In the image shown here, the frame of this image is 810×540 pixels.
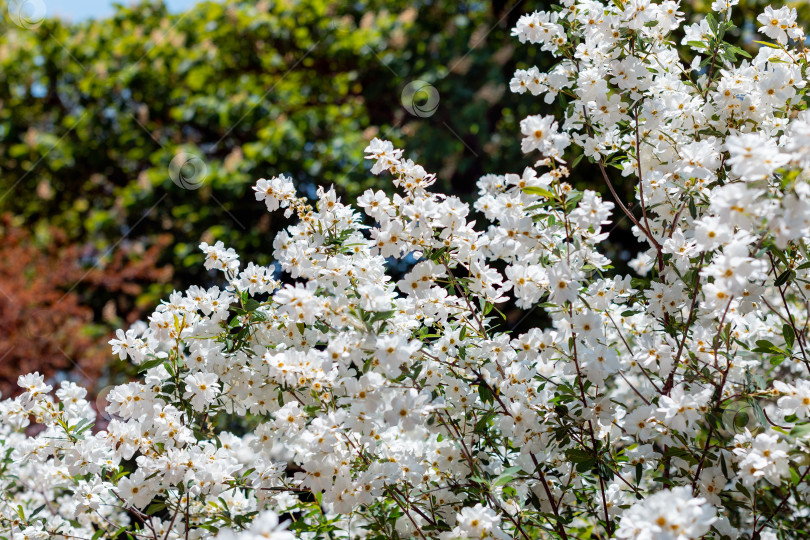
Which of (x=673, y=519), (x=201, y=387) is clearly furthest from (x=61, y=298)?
(x=673, y=519)

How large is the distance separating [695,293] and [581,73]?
0.62 m

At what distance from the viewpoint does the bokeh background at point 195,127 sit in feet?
16.4

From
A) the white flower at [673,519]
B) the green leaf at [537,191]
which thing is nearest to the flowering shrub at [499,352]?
the green leaf at [537,191]

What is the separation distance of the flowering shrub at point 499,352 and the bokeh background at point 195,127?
2889 mm

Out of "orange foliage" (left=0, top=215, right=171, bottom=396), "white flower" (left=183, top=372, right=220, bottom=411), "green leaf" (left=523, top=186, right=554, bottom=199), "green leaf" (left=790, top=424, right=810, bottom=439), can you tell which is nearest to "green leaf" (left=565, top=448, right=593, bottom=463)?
"green leaf" (left=790, top=424, right=810, bottom=439)

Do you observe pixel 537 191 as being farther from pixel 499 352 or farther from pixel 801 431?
pixel 801 431

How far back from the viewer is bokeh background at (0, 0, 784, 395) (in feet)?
16.4

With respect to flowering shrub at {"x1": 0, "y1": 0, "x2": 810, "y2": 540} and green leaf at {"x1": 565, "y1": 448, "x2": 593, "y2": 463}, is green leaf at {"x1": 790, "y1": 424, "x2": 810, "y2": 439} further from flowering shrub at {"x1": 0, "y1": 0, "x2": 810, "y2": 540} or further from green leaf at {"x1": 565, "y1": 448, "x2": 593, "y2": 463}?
green leaf at {"x1": 565, "y1": 448, "x2": 593, "y2": 463}

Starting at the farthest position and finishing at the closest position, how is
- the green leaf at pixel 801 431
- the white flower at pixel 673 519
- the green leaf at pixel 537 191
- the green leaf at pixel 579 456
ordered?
the green leaf at pixel 579 456 < the green leaf at pixel 537 191 < the green leaf at pixel 801 431 < the white flower at pixel 673 519

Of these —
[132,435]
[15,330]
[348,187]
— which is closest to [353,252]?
[132,435]

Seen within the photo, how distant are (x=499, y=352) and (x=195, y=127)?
204 inches

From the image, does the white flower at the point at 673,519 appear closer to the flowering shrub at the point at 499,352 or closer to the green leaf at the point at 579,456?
the flowering shrub at the point at 499,352

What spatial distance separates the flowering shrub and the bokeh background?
289cm

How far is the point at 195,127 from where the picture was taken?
20.3 ft
